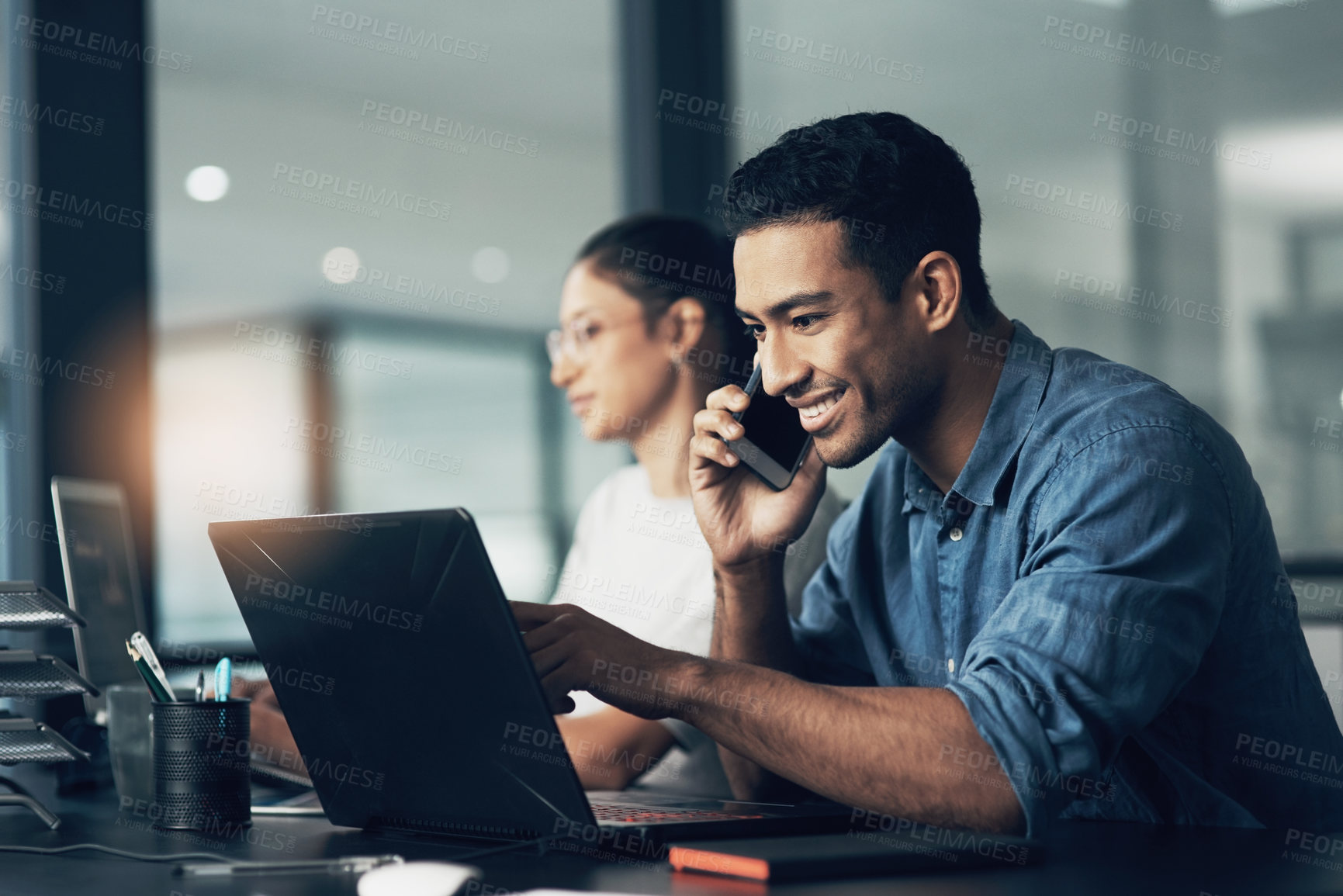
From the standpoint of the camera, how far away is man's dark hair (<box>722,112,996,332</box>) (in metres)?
1.33

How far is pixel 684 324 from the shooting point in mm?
2033

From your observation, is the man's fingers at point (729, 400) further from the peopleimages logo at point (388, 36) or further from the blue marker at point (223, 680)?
the peopleimages logo at point (388, 36)

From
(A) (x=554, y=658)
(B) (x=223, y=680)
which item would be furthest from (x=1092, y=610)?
(B) (x=223, y=680)

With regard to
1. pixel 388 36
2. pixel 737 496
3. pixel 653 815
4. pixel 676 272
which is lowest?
pixel 653 815

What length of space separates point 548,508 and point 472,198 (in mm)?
763

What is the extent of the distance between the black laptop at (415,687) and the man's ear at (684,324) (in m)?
1.03

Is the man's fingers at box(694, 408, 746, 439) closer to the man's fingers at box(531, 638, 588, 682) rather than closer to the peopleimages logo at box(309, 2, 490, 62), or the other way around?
the man's fingers at box(531, 638, 588, 682)

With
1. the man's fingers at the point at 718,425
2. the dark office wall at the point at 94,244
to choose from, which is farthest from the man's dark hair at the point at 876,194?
the dark office wall at the point at 94,244

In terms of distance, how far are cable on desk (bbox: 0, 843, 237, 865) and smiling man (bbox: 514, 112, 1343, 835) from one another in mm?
295

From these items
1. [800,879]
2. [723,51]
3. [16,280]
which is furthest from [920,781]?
[723,51]

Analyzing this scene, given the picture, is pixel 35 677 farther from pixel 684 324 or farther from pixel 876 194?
pixel 684 324

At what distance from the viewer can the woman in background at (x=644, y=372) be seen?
194 cm

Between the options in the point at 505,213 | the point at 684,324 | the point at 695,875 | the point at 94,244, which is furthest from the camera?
the point at 505,213

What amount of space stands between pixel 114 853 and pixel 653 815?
1.47 feet
